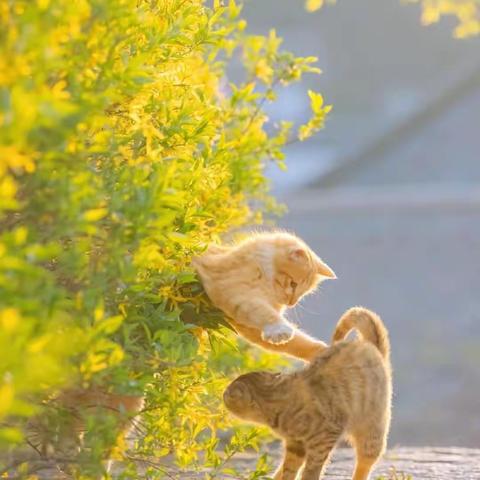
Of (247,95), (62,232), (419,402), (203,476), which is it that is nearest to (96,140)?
(62,232)

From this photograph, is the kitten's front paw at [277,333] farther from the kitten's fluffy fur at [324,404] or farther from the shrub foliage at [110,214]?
the kitten's fluffy fur at [324,404]

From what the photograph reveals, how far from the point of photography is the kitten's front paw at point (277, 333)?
15.1 feet

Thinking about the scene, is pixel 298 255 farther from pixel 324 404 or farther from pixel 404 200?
pixel 404 200

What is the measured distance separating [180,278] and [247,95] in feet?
4.73

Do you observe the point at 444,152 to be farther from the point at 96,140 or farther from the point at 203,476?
the point at 96,140

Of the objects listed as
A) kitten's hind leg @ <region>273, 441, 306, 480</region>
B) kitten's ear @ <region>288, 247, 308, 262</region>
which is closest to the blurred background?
kitten's hind leg @ <region>273, 441, 306, 480</region>

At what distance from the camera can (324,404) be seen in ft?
15.9

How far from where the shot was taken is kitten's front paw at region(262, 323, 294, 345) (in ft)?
15.1

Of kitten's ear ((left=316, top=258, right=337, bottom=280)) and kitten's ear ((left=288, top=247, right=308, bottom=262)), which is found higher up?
kitten's ear ((left=316, top=258, right=337, bottom=280))

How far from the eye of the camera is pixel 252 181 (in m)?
6.02

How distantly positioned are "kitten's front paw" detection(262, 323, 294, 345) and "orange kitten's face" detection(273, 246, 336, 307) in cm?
30

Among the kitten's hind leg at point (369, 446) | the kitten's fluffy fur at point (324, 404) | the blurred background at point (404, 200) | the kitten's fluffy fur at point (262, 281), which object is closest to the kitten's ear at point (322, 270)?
the kitten's fluffy fur at point (262, 281)

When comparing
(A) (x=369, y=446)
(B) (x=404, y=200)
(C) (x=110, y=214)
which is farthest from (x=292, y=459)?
Answer: (B) (x=404, y=200)

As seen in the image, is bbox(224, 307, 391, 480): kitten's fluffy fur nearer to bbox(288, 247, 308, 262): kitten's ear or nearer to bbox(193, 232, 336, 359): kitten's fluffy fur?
bbox(193, 232, 336, 359): kitten's fluffy fur
